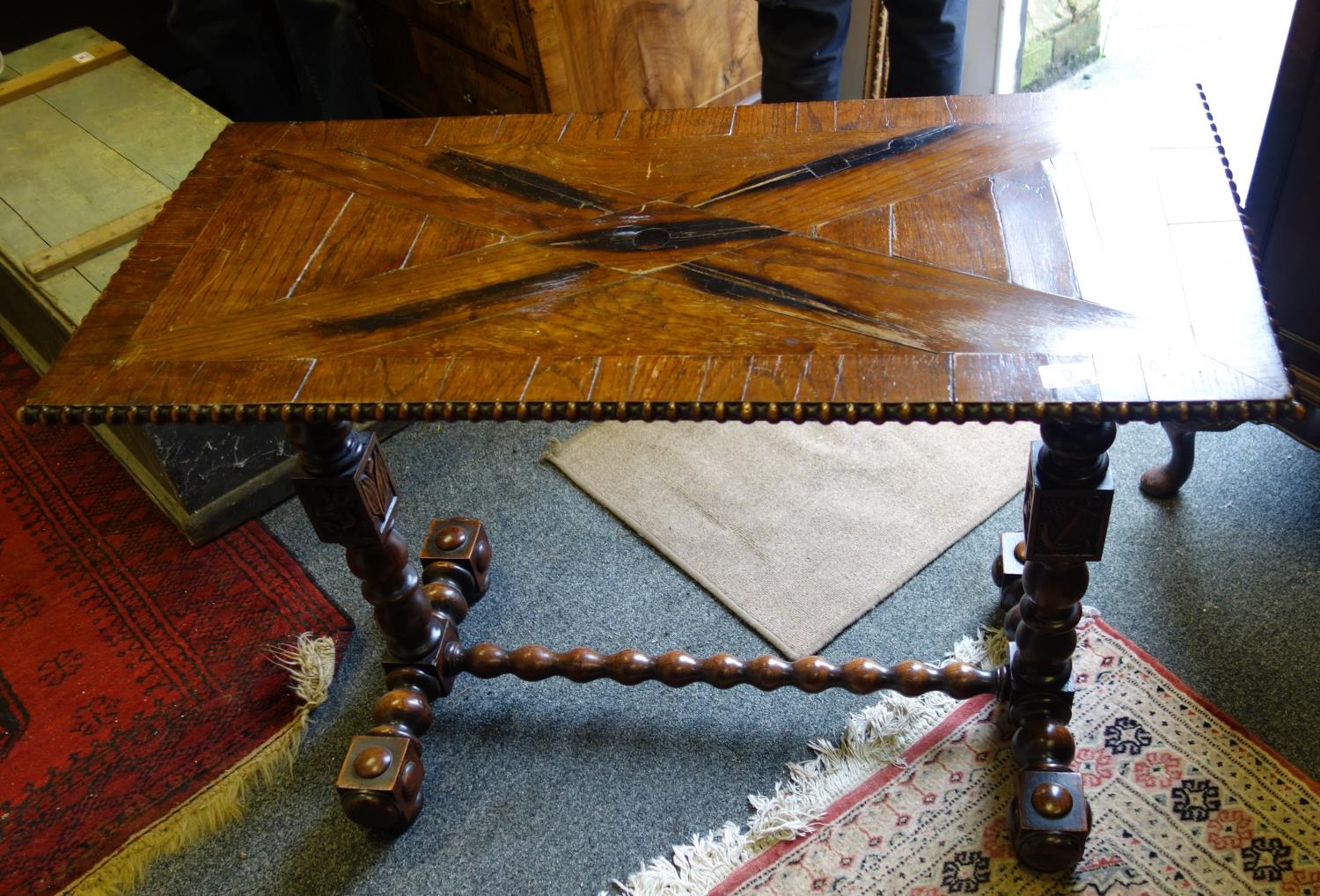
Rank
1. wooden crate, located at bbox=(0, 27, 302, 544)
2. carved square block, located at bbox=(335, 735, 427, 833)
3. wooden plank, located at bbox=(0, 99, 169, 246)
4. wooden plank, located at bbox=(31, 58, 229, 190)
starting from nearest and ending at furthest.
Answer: carved square block, located at bbox=(335, 735, 427, 833)
wooden crate, located at bbox=(0, 27, 302, 544)
wooden plank, located at bbox=(0, 99, 169, 246)
wooden plank, located at bbox=(31, 58, 229, 190)

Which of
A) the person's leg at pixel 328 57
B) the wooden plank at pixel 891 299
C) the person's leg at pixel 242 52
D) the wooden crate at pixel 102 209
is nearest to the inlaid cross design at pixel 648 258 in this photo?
the wooden plank at pixel 891 299

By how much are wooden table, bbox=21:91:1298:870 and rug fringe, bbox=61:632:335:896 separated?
0.65ft

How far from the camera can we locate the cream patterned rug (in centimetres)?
172

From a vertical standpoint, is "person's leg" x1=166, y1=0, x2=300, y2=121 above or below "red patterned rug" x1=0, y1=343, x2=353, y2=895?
above

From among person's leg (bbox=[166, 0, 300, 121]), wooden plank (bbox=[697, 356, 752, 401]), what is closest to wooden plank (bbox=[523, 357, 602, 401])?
wooden plank (bbox=[697, 356, 752, 401])

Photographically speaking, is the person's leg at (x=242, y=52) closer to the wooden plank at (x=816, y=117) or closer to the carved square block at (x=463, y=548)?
the carved square block at (x=463, y=548)

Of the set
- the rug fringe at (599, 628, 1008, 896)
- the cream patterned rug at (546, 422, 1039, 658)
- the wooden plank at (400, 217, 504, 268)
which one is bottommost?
the rug fringe at (599, 628, 1008, 896)

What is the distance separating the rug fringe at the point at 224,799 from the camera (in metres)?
1.47

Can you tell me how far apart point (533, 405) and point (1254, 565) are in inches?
Result: 46.6

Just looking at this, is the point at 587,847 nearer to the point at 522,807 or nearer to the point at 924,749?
the point at 522,807

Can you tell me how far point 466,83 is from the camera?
2.44 m

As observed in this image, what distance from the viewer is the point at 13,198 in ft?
7.12

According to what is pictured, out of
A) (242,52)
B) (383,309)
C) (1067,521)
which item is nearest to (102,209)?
(242,52)

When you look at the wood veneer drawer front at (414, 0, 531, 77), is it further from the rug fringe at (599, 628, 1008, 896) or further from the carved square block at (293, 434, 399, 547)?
the rug fringe at (599, 628, 1008, 896)
